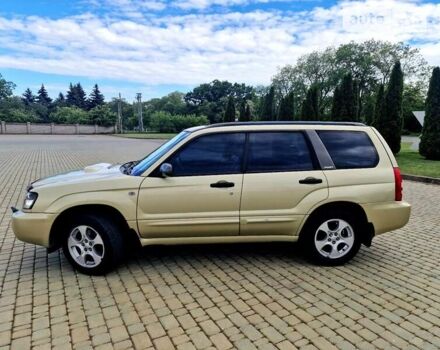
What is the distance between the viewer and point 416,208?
7.45 m

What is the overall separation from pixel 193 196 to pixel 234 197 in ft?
1.52

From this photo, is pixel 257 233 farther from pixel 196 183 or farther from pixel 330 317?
pixel 330 317

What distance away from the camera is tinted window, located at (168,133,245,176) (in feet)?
13.2

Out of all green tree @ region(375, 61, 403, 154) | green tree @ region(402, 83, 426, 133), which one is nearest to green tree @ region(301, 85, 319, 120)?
green tree @ region(375, 61, 403, 154)

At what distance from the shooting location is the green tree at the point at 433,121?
16422mm

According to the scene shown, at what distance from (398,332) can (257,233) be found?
172cm

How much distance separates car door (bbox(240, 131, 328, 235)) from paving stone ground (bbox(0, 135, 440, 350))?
0.56 m

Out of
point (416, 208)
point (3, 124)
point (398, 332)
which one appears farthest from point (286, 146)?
point (3, 124)

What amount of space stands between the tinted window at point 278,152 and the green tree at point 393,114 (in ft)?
50.1

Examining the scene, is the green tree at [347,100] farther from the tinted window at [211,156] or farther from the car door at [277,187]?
the tinted window at [211,156]

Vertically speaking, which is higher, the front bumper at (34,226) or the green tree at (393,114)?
the green tree at (393,114)

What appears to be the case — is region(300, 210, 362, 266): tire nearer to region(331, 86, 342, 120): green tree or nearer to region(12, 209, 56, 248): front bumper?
region(12, 209, 56, 248): front bumper

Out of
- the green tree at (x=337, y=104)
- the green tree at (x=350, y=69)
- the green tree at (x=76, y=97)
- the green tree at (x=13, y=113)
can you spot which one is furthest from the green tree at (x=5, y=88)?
the green tree at (x=337, y=104)

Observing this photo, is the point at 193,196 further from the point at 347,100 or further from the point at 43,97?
the point at 43,97
